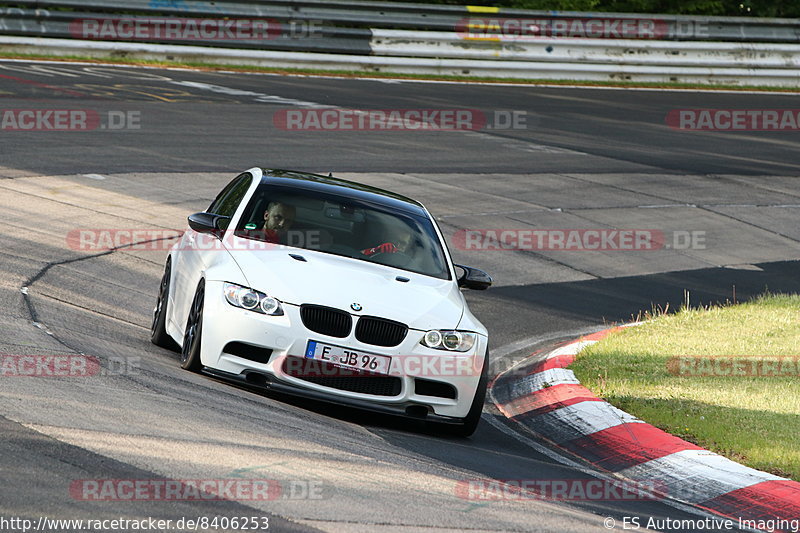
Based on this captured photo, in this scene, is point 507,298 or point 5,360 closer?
point 5,360

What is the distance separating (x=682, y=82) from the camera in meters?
31.0

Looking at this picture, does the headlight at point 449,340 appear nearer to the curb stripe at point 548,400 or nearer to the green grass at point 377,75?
the curb stripe at point 548,400

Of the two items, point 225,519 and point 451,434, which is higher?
point 225,519

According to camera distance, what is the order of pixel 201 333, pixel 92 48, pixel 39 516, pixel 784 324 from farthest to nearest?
pixel 92 48, pixel 784 324, pixel 201 333, pixel 39 516

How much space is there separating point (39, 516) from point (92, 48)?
71.1ft

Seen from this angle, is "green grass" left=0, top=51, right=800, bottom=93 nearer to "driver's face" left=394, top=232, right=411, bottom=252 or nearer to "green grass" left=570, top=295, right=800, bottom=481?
"green grass" left=570, top=295, right=800, bottom=481

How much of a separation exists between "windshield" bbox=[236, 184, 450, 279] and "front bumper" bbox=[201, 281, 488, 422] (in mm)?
1054

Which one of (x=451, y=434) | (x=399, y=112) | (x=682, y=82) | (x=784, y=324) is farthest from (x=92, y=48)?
(x=451, y=434)

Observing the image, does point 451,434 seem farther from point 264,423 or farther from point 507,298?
point 507,298

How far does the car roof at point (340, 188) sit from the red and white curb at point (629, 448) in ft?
5.53

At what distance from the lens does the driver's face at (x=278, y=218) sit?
355 inches

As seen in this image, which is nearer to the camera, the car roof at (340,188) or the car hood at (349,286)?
the car hood at (349,286)

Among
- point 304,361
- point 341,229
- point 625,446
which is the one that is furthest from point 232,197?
point 625,446

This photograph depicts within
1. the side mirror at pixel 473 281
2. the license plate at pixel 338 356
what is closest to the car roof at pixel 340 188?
the side mirror at pixel 473 281
